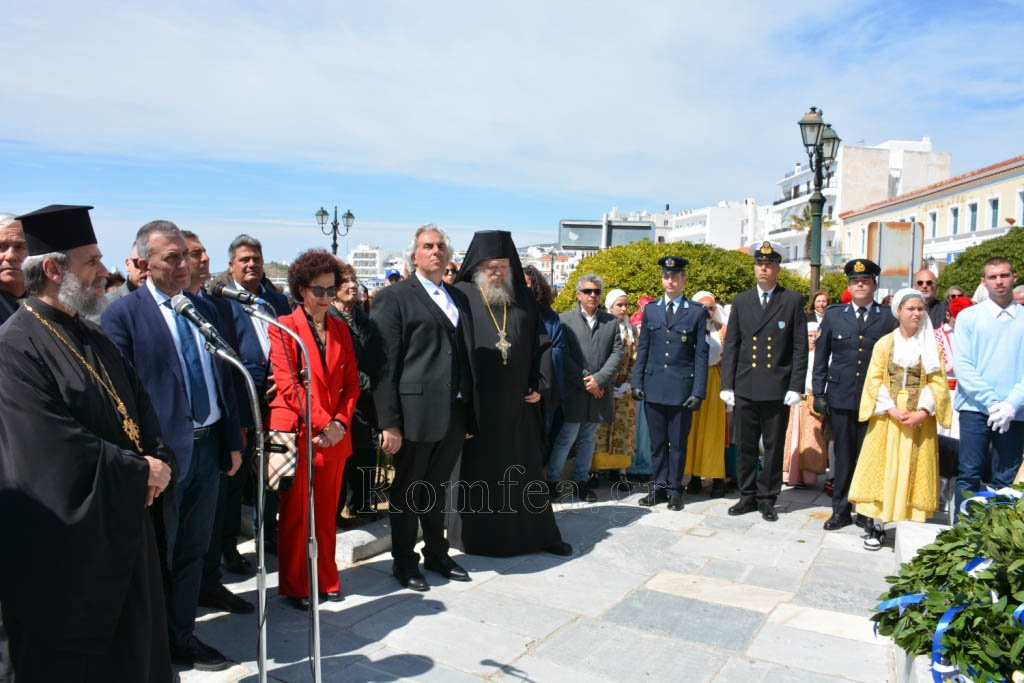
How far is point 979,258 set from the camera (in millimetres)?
22188

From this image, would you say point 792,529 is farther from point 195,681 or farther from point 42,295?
point 42,295

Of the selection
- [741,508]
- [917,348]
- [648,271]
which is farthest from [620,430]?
[648,271]

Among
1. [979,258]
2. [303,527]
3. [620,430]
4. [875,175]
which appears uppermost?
[875,175]

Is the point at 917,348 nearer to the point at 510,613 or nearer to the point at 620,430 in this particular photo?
the point at 620,430

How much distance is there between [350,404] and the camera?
4543 millimetres

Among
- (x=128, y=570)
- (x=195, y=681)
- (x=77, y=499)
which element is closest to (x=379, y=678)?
(x=195, y=681)

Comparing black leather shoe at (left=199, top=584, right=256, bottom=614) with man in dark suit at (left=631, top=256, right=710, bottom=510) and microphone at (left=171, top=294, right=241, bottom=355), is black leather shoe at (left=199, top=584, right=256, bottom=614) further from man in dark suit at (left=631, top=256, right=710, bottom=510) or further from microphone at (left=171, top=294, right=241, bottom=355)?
man in dark suit at (left=631, top=256, right=710, bottom=510)

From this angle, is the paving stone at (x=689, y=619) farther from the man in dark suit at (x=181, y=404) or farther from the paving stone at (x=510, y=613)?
the man in dark suit at (x=181, y=404)

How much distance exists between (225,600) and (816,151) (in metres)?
10.8

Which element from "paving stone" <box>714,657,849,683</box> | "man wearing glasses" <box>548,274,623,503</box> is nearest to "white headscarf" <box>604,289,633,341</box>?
"man wearing glasses" <box>548,274,623,503</box>

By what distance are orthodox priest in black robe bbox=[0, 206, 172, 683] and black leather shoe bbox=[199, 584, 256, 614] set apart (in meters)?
1.45

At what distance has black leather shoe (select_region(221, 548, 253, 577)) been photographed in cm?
499

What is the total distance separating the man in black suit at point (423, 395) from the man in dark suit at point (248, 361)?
0.72 meters

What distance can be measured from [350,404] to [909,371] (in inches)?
161
